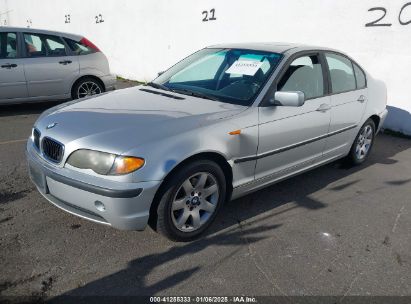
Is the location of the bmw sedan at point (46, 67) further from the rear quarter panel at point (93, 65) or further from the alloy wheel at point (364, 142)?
the alloy wheel at point (364, 142)

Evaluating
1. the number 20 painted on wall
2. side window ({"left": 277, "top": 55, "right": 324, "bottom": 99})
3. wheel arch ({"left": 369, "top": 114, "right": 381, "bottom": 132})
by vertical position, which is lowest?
wheel arch ({"left": 369, "top": 114, "right": 381, "bottom": 132})

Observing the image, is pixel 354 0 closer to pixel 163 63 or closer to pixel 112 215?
pixel 163 63

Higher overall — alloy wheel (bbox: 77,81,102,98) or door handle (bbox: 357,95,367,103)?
door handle (bbox: 357,95,367,103)

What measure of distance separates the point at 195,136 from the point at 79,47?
5.32 metres

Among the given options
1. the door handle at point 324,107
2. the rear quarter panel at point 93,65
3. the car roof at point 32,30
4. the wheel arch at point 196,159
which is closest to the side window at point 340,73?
the door handle at point 324,107

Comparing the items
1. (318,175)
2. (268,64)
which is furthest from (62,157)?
(318,175)

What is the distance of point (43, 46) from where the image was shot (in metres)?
7.01

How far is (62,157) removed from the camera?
2916 mm

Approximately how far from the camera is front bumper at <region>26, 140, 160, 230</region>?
Answer: 2.75 metres

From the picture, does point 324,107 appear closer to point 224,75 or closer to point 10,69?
point 224,75

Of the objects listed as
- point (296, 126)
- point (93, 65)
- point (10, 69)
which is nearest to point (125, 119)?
point (296, 126)

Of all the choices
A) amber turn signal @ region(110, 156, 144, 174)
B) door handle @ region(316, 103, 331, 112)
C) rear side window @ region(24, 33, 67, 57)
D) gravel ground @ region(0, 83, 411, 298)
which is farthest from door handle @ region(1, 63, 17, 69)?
door handle @ region(316, 103, 331, 112)

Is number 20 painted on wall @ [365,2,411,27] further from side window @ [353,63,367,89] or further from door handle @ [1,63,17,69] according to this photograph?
door handle @ [1,63,17,69]

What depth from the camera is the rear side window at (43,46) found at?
6848 mm
